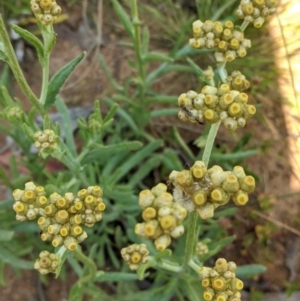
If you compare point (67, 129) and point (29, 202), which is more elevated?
point (29, 202)

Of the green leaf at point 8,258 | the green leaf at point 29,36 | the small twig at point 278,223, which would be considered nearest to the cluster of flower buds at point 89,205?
the green leaf at point 29,36

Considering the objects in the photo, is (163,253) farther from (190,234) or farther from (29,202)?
(29,202)

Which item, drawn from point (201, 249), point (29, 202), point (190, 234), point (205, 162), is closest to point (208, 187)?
point (205, 162)

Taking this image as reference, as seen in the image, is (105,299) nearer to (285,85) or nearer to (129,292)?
(129,292)

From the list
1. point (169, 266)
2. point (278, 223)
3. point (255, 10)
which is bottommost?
point (278, 223)

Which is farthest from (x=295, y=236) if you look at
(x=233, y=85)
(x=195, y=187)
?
(x=195, y=187)

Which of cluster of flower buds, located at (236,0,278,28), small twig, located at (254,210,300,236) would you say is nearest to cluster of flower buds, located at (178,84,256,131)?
cluster of flower buds, located at (236,0,278,28)
